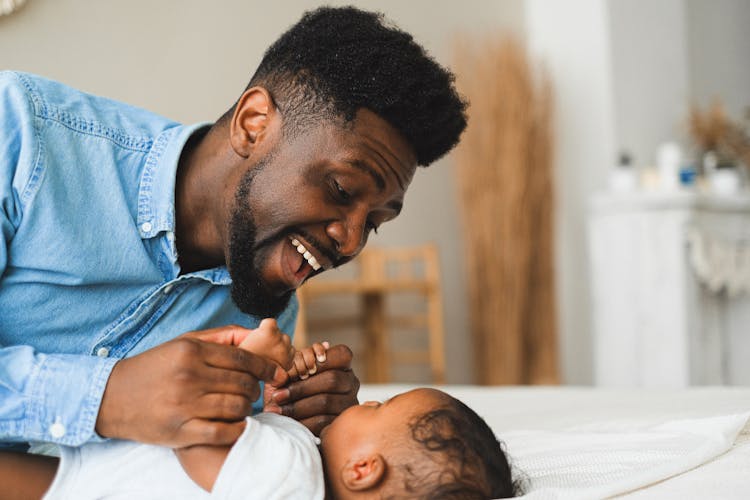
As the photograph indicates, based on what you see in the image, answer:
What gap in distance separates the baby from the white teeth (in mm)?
241

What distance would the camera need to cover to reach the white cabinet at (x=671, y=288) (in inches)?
148

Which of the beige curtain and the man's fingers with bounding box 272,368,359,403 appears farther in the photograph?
the beige curtain

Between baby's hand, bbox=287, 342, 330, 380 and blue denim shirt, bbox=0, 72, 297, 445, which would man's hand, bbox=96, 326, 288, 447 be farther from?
baby's hand, bbox=287, 342, 330, 380

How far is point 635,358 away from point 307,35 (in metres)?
2.87

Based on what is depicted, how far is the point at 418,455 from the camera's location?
1102mm

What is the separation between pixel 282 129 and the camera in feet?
4.78

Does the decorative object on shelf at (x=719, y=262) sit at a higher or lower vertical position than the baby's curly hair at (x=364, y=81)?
lower

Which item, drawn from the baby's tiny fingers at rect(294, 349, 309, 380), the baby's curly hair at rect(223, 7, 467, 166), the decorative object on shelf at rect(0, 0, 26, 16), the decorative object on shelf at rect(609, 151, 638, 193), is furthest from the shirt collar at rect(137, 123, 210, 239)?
the decorative object on shelf at rect(609, 151, 638, 193)

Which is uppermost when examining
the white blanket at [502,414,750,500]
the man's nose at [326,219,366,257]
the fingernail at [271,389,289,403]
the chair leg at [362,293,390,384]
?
the man's nose at [326,219,366,257]

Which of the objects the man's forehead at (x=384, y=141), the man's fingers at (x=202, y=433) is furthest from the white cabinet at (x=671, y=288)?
the man's fingers at (x=202, y=433)

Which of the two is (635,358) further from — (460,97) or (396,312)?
(460,97)

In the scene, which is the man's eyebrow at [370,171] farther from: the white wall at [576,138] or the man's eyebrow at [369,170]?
the white wall at [576,138]

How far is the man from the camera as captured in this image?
1332 mm

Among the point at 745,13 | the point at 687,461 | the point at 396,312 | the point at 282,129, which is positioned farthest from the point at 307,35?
the point at 745,13
